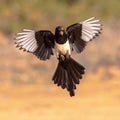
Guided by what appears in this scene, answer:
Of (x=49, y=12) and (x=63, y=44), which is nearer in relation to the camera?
(x=63, y=44)

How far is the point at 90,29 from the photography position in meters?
3.85

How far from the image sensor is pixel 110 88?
12.5 m

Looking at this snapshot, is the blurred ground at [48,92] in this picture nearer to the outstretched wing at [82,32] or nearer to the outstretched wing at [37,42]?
the outstretched wing at [82,32]

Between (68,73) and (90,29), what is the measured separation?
34 centimetres

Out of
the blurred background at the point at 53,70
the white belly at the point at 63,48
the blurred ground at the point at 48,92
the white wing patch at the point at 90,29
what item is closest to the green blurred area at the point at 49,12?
the blurred background at the point at 53,70

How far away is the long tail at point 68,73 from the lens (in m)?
3.67

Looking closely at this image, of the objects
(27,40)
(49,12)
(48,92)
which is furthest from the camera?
(49,12)

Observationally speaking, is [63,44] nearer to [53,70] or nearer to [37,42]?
[37,42]

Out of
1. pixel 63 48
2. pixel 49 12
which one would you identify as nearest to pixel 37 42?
pixel 63 48

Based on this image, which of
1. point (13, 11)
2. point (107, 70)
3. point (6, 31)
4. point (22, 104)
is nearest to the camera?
point (22, 104)

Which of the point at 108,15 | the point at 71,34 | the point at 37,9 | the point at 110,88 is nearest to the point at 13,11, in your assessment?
the point at 37,9

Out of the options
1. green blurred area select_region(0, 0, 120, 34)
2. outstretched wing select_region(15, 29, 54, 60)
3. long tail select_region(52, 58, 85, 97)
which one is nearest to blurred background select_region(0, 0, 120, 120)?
green blurred area select_region(0, 0, 120, 34)

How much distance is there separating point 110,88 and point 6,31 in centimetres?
436

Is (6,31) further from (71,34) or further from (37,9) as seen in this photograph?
(71,34)
